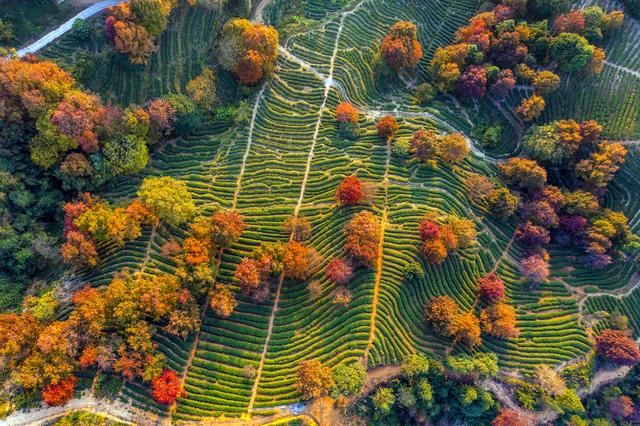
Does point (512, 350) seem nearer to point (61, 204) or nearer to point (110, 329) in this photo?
point (110, 329)

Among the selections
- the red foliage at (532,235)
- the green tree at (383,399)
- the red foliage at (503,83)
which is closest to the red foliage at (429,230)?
the red foliage at (532,235)

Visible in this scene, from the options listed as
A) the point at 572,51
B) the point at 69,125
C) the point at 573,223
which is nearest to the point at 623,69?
the point at 572,51

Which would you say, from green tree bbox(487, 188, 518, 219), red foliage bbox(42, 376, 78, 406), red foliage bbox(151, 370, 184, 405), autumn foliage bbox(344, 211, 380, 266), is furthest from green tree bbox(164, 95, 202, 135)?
green tree bbox(487, 188, 518, 219)

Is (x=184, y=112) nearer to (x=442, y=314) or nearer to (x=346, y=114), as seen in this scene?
(x=346, y=114)

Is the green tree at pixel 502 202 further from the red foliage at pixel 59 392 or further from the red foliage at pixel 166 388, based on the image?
the red foliage at pixel 59 392

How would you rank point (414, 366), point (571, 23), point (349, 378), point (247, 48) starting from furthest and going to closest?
point (571, 23)
point (247, 48)
point (414, 366)
point (349, 378)

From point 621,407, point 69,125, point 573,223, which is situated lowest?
point 621,407

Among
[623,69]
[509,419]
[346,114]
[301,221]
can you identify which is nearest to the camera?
[509,419]
